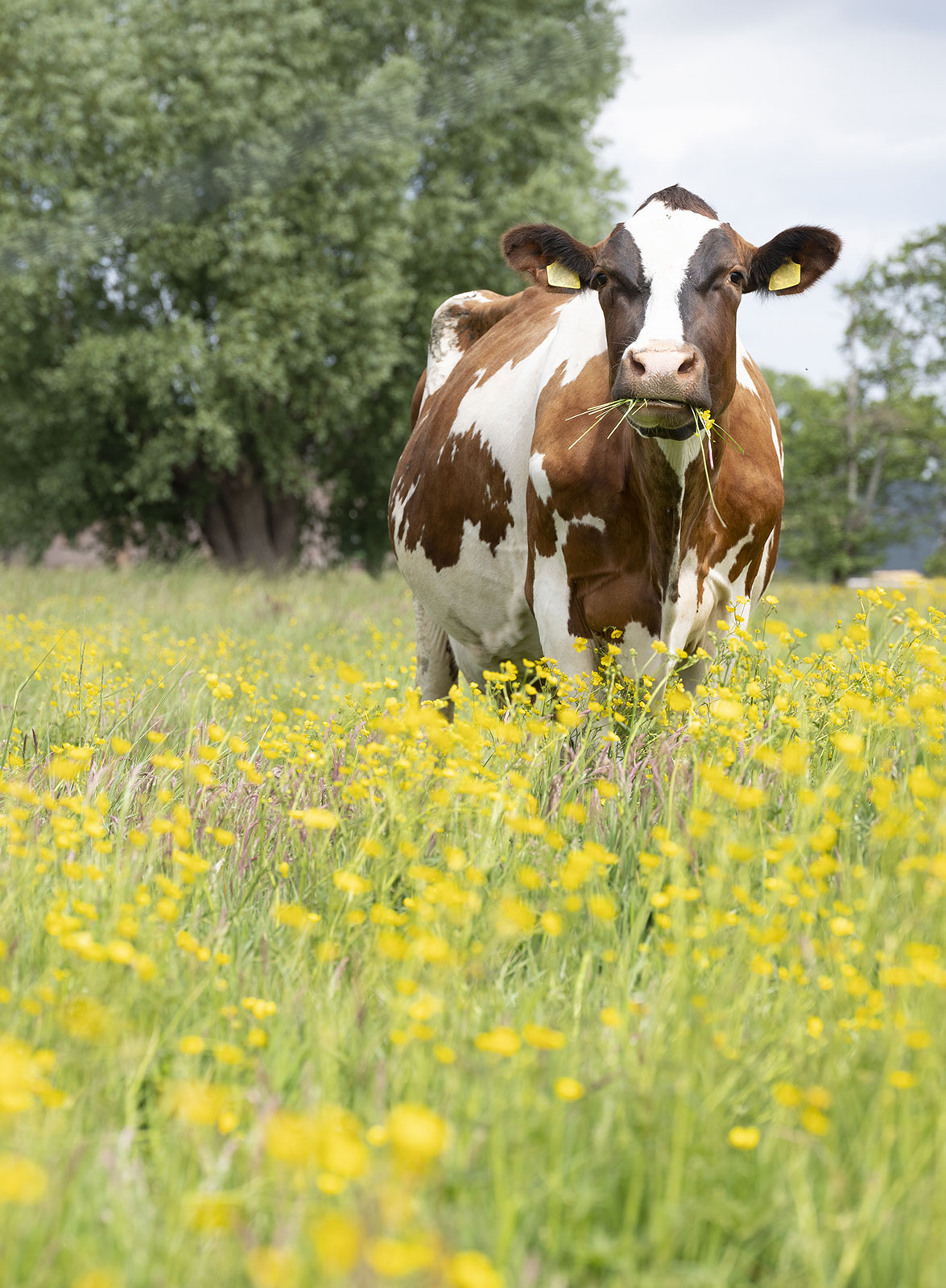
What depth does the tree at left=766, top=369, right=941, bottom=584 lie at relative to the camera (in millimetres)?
33844

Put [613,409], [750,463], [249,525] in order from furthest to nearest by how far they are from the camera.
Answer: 1. [249,525]
2. [750,463]
3. [613,409]

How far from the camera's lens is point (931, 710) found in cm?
251

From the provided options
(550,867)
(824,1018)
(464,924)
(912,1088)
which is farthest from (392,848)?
(912,1088)

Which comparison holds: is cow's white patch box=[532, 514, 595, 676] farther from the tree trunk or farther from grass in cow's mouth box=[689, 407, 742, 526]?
the tree trunk

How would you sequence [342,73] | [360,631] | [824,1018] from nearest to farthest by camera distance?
[824,1018]
[360,631]
[342,73]

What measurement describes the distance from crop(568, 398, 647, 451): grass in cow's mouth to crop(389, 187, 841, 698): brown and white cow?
2cm

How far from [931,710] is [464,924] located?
4.12 feet

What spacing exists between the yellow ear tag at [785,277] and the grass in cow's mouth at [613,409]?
2.29 feet

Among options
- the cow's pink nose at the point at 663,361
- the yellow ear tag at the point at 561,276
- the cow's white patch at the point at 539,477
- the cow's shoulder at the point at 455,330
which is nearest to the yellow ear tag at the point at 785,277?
the yellow ear tag at the point at 561,276

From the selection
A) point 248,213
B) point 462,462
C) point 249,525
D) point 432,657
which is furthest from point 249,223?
point 462,462

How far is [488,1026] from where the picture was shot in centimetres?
182

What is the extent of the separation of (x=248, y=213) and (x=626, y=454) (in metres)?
13.0

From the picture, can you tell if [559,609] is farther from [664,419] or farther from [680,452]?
[664,419]

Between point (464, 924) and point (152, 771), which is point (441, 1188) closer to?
point (464, 924)
